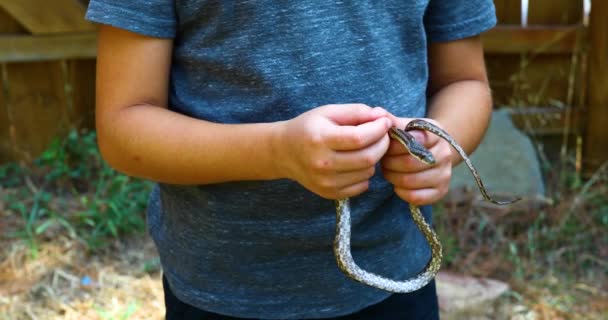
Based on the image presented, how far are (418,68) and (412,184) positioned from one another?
31cm

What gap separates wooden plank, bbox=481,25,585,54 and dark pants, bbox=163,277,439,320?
252 centimetres

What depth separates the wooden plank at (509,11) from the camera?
366cm

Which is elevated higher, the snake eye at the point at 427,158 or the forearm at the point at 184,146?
the snake eye at the point at 427,158

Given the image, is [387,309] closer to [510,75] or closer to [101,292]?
[101,292]

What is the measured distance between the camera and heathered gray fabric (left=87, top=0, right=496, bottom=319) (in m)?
1.09

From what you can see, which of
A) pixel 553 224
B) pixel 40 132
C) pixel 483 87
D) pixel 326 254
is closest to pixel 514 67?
pixel 553 224

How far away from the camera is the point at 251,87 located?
1100 millimetres

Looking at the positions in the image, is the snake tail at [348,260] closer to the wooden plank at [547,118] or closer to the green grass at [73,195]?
the green grass at [73,195]

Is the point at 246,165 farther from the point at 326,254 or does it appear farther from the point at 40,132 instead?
the point at 40,132

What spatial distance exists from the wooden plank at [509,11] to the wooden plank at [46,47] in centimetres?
191

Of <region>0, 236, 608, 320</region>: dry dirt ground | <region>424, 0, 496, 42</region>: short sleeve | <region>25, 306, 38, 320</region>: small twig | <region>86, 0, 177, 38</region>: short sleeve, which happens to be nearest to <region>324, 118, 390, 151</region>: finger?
<region>86, 0, 177, 38</region>: short sleeve

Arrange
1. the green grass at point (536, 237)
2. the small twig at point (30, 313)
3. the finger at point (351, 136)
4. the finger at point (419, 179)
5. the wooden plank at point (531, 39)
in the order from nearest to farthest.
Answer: the finger at point (351, 136)
the finger at point (419, 179)
the small twig at point (30, 313)
the green grass at point (536, 237)
the wooden plank at point (531, 39)

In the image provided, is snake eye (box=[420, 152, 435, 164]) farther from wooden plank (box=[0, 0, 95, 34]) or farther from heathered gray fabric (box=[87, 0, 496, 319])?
wooden plank (box=[0, 0, 95, 34])

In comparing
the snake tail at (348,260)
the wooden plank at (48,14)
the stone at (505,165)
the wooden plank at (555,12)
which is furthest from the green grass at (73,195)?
the snake tail at (348,260)
